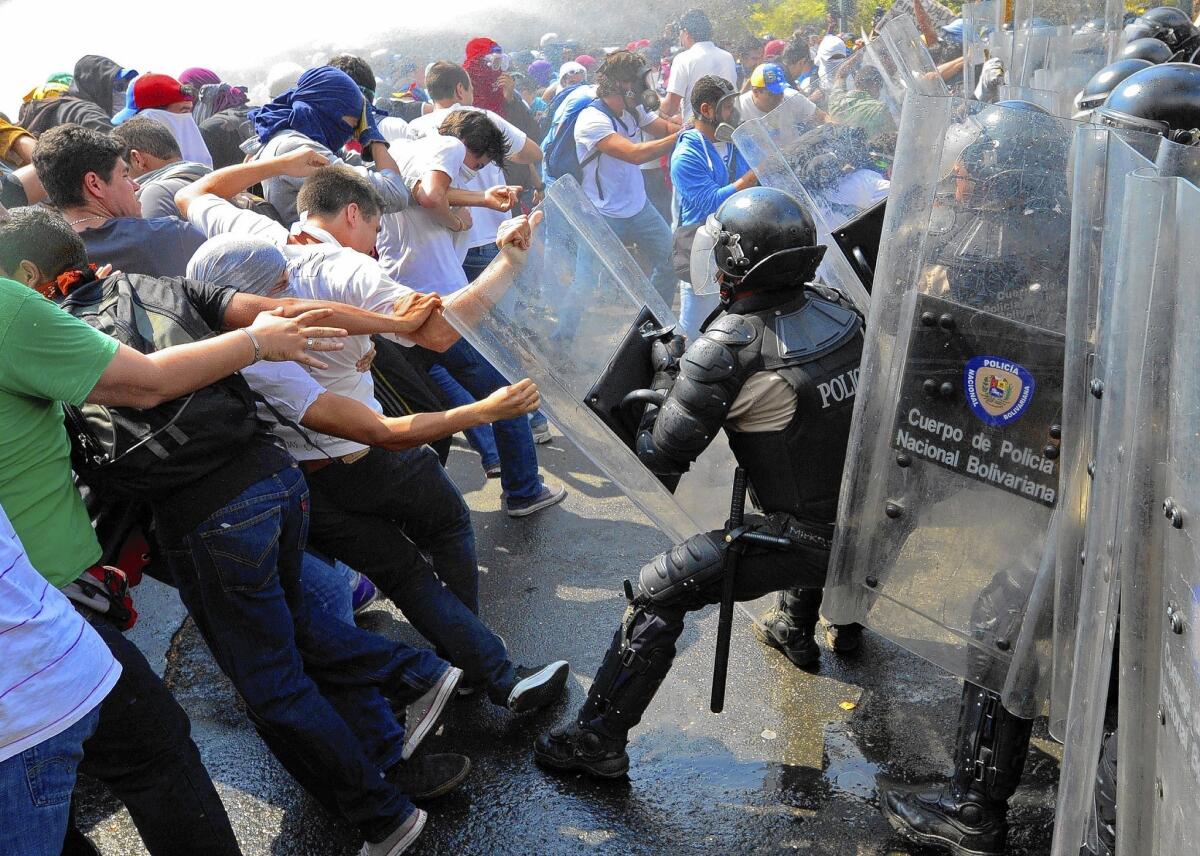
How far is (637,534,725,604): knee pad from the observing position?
2.99 m

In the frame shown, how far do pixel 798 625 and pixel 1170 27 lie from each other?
4.60 m

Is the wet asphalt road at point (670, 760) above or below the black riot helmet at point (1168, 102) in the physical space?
below

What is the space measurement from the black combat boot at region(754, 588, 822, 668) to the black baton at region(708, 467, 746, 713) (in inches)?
27.3

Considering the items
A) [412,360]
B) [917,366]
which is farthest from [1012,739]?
[412,360]

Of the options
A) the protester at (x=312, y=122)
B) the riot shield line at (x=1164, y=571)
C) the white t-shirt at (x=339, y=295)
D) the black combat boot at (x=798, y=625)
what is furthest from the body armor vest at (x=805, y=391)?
the protester at (x=312, y=122)

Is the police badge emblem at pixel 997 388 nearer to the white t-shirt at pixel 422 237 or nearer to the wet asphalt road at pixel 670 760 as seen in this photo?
the wet asphalt road at pixel 670 760

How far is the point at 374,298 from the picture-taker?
10.4 feet

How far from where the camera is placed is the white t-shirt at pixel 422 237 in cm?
477

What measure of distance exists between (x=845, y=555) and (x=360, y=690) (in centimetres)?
146

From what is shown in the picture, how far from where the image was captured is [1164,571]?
1555 mm

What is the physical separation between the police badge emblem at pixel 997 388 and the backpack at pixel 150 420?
172 centimetres

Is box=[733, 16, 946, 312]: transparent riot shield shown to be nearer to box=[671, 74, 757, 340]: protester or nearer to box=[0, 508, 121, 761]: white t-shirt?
box=[671, 74, 757, 340]: protester

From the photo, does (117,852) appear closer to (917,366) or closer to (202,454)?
(202,454)

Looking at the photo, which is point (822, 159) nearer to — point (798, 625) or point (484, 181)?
point (798, 625)
